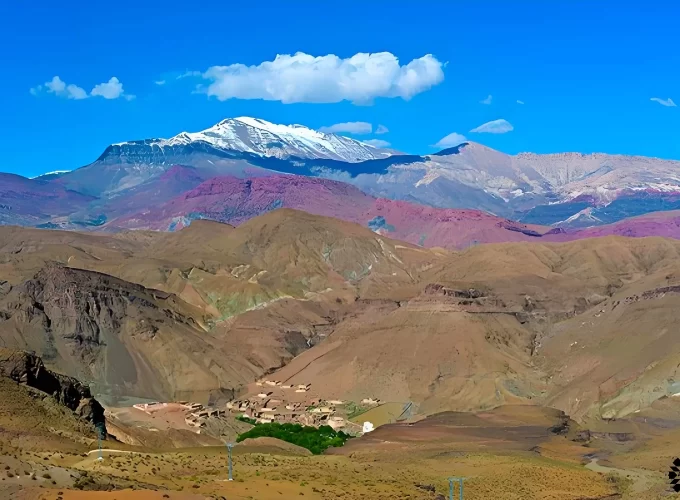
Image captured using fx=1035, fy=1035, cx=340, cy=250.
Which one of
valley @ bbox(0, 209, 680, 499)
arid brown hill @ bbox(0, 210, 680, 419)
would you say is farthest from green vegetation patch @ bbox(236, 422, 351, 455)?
arid brown hill @ bbox(0, 210, 680, 419)

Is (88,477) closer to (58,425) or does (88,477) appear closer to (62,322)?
(58,425)

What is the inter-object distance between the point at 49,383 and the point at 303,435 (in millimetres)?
47048

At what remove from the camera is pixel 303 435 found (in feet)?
383

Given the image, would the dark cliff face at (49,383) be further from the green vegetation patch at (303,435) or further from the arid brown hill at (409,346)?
the arid brown hill at (409,346)

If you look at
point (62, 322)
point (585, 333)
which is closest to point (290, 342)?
point (62, 322)

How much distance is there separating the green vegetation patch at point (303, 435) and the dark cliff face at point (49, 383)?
2896 cm

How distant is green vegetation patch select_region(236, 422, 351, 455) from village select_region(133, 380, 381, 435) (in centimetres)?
530

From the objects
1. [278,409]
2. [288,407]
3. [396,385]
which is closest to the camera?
[278,409]

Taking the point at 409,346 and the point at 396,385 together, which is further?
the point at 409,346

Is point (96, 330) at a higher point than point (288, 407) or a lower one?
higher

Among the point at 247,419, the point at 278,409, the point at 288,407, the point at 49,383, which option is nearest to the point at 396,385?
the point at 288,407

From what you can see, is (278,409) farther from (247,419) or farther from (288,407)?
(247,419)

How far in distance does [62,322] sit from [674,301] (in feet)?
317

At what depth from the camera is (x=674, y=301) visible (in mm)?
156250
